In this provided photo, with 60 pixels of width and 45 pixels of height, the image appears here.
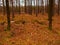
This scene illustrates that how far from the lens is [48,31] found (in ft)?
54.1

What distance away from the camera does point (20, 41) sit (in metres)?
12.8

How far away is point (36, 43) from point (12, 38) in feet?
7.13

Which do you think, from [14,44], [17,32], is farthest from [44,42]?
[17,32]

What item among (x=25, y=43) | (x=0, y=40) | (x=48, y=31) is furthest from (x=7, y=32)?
(x=48, y=31)

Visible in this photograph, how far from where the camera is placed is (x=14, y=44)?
12.1 meters

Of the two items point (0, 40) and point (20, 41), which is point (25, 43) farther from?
point (0, 40)

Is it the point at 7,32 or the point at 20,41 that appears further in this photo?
the point at 7,32

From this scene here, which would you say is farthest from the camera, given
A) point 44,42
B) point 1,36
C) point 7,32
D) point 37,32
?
point 37,32

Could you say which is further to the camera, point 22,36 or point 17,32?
point 17,32

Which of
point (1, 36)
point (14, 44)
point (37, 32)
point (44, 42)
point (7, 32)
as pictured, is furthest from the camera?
point (37, 32)

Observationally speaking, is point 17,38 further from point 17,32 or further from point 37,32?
point 37,32

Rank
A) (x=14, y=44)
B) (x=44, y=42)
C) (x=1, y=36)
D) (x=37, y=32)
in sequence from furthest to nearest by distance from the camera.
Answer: (x=37, y=32) < (x=1, y=36) < (x=44, y=42) < (x=14, y=44)

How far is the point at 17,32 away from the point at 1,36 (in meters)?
1.93

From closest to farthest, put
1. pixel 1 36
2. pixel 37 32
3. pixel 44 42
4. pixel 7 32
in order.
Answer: pixel 44 42, pixel 1 36, pixel 7 32, pixel 37 32
